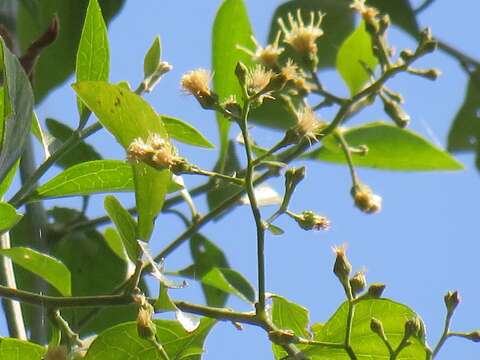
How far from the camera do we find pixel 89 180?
1.08 m

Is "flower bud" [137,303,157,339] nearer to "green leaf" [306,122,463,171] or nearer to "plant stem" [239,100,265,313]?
"plant stem" [239,100,265,313]

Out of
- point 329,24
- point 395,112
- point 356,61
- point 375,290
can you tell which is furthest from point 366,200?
point 329,24

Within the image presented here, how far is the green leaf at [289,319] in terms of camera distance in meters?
1.01

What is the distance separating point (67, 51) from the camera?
1.55 meters

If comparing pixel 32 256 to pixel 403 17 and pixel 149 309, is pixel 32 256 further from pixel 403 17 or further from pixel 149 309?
pixel 403 17

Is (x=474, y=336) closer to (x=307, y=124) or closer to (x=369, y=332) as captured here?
(x=369, y=332)

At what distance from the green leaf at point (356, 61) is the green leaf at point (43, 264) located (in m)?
0.61

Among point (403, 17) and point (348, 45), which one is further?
point (403, 17)

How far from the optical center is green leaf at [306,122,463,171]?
1.50 m

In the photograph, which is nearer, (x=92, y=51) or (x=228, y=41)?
(x=92, y=51)

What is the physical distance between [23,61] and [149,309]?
1.02 feet

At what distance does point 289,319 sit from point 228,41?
19.1 inches

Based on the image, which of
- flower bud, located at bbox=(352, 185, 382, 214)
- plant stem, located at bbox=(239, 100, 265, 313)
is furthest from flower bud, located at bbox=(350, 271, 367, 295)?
flower bud, located at bbox=(352, 185, 382, 214)

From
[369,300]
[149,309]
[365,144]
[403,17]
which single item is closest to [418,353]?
[369,300]
